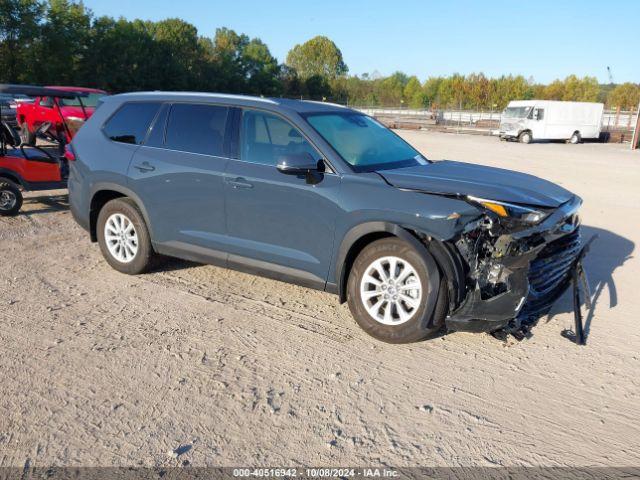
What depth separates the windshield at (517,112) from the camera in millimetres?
31109

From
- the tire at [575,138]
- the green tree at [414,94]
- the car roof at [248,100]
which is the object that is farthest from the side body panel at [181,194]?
the green tree at [414,94]

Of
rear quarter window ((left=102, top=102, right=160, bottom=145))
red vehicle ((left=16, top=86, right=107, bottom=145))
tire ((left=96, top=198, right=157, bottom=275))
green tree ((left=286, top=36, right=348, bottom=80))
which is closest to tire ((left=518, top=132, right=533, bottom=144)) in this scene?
red vehicle ((left=16, top=86, right=107, bottom=145))

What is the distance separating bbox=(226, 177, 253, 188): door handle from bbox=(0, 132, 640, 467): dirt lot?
1057 mm

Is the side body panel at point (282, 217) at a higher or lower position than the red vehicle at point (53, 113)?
lower

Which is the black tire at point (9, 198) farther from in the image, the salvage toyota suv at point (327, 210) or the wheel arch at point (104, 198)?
the wheel arch at point (104, 198)

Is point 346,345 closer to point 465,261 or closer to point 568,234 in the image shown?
point 465,261

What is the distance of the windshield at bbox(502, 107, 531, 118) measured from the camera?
3111cm

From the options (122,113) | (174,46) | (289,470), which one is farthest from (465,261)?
(174,46)

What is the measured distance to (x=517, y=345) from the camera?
4.28 meters

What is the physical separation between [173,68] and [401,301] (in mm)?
58322

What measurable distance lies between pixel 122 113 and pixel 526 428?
473 cm

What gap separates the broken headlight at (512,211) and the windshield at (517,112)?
2950cm

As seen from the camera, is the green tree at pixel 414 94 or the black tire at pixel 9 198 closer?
the black tire at pixel 9 198

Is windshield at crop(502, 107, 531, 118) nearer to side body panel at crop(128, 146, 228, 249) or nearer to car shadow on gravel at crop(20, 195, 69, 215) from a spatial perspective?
car shadow on gravel at crop(20, 195, 69, 215)
